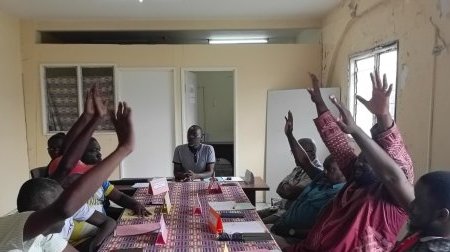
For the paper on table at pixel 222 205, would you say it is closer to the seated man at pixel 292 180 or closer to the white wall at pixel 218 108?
the seated man at pixel 292 180

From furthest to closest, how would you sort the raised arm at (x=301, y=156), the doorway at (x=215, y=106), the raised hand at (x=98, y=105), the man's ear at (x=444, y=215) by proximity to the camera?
the doorway at (x=215, y=106) → the raised arm at (x=301, y=156) → the raised hand at (x=98, y=105) → the man's ear at (x=444, y=215)

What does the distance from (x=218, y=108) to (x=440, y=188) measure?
19.0ft

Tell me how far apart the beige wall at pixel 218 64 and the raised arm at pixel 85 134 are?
3373 mm

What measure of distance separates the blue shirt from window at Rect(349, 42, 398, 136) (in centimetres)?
108

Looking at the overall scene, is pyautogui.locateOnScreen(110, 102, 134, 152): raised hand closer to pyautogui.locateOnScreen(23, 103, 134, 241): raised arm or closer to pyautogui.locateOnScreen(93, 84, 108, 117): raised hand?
pyautogui.locateOnScreen(23, 103, 134, 241): raised arm

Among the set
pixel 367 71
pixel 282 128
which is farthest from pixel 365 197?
pixel 282 128

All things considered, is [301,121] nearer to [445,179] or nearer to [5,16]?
[445,179]

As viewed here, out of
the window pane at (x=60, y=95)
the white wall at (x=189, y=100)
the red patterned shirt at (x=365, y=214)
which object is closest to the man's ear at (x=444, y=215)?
the red patterned shirt at (x=365, y=214)

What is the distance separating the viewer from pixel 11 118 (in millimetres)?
4625

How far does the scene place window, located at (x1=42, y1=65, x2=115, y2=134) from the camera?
5.01 m

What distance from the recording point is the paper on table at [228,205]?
2209 millimetres

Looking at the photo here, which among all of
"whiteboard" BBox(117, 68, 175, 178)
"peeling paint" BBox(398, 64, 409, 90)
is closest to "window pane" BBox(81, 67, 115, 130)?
"whiteboard" BBox(117, 68, 175, 178)

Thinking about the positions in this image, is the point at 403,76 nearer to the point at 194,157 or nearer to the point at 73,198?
the point at 194,157

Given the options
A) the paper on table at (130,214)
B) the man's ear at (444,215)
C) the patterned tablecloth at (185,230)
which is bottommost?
the paper on table at (130,214)
